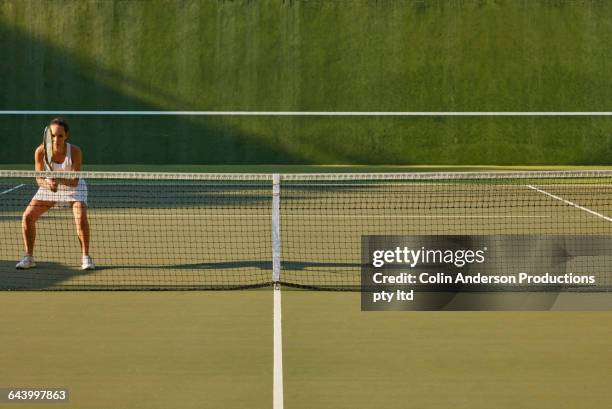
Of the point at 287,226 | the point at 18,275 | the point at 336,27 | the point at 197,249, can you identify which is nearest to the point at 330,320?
the point at 18,275

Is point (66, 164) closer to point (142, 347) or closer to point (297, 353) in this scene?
point (142, 347)

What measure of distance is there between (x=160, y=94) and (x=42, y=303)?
52.1ft

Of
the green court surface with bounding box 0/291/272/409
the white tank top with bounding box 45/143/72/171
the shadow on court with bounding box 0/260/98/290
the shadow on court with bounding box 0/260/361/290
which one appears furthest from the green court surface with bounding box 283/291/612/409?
the white tank top with bounding box 45/143/72/171

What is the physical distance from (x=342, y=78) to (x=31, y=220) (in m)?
14.7

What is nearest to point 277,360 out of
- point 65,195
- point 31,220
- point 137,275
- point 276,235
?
point 276,235

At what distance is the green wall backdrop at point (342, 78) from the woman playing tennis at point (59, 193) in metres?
14.0

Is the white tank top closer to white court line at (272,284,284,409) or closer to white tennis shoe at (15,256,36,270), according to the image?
white tennis shoe at (15,256,36,270)

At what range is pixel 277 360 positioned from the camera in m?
6.41

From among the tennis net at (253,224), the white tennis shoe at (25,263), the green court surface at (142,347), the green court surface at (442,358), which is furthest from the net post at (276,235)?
the white tennis shoe at (25,263)

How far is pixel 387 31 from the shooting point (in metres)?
23.6

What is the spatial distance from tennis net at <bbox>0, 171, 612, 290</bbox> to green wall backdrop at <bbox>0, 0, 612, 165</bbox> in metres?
3.73

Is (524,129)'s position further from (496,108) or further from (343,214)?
(343,214)

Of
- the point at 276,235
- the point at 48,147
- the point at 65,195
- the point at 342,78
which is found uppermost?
the point at 342,78

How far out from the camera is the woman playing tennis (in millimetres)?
9539
